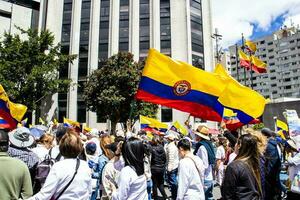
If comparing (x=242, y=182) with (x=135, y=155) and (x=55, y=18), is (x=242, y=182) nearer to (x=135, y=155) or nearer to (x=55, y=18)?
(x=135, y=155)

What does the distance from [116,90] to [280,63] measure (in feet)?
323

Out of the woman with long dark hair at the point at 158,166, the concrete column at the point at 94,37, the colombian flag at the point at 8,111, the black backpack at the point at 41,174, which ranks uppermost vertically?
the concrete column at the point at 94,37

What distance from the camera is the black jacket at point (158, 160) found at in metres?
8.29

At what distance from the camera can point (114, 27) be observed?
38.2m

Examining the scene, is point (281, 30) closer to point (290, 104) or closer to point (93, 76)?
point (290, 104)

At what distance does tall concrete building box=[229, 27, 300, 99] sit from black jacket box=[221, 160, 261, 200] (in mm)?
105126

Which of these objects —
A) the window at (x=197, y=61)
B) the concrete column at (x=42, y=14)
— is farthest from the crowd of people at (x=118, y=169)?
the concrete column at (x=42, y=14)

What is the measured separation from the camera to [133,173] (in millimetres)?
3471

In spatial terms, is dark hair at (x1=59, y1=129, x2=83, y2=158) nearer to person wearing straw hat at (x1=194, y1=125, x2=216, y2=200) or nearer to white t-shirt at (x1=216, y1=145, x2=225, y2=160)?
person wearing straw hat at (x1=194, y1=125, x2=216, y2=200)

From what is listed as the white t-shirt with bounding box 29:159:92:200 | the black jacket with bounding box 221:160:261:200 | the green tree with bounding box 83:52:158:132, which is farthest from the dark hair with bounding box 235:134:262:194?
the green tree with bounding box 83:52:158:132

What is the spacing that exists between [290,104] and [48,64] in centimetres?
2651

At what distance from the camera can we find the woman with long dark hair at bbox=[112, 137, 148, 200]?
3.44m

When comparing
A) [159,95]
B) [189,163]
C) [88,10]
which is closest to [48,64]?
[88,10]

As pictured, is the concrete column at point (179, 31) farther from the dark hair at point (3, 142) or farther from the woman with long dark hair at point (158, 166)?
the dark hair at point (3, 142)
